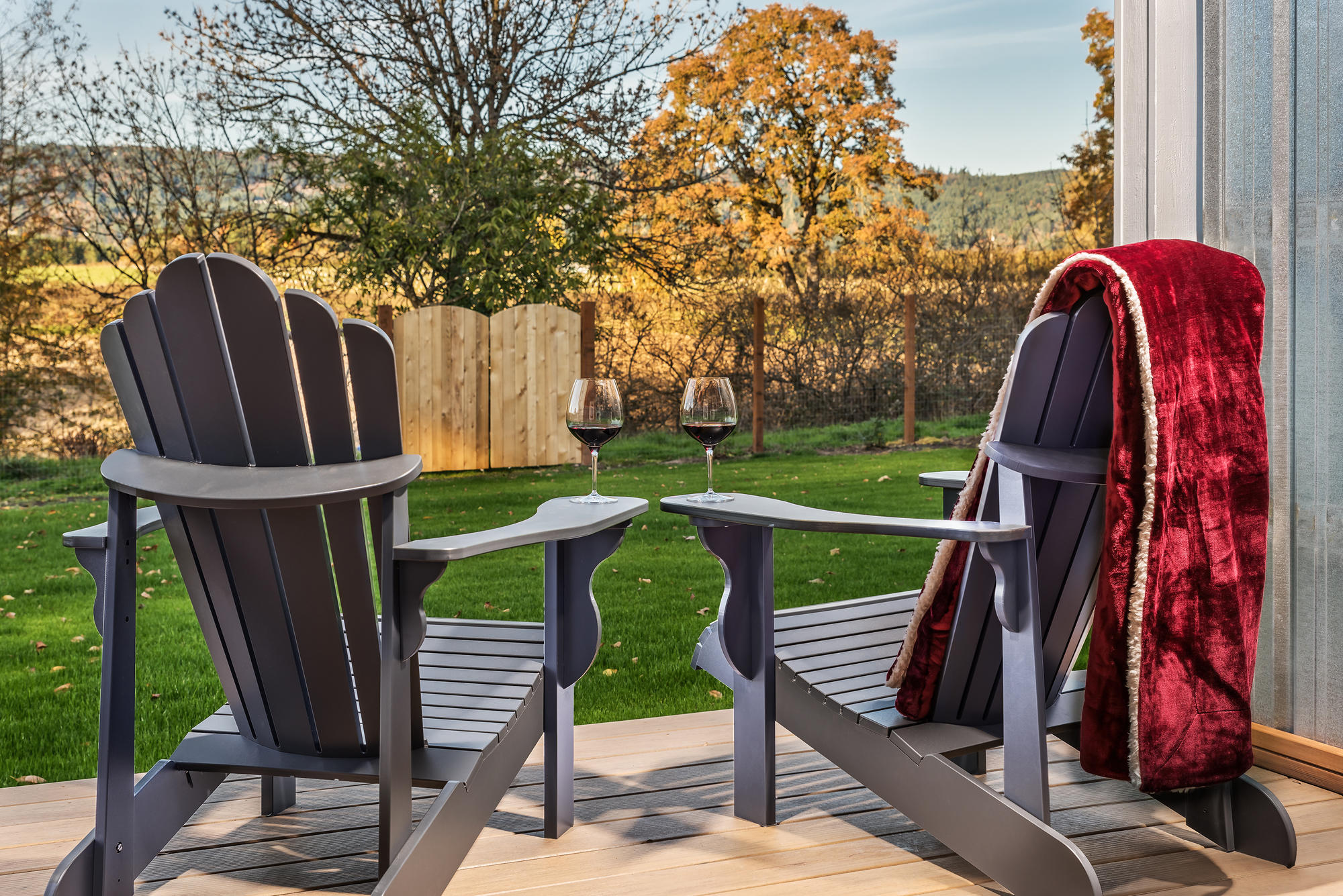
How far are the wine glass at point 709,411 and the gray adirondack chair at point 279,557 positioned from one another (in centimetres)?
33

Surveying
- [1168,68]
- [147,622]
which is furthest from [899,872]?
[147,622]

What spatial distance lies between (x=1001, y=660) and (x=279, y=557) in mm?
1203

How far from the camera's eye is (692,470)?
7.57 meters

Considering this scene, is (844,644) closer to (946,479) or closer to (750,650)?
(750,650)

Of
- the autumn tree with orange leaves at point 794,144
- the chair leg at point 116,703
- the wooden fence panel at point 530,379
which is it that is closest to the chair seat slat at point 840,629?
the chair leg at point 116,703

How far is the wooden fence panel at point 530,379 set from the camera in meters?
7.18

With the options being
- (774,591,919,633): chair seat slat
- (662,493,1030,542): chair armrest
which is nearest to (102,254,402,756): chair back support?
(662,493,1030,542): chair armrest

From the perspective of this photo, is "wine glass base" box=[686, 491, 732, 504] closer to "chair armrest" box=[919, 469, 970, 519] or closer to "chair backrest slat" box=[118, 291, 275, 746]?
"chair armrest" box=[919, 469, 970, 519]

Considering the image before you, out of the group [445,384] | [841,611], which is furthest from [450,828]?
[445,384]

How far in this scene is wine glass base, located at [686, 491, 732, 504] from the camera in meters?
1.78

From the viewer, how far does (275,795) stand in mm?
1924

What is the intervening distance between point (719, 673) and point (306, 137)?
7785 millimetres

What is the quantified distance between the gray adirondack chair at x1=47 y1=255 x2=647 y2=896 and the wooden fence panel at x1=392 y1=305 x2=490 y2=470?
5432 millimetres

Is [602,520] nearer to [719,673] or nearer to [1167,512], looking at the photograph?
[719,673]
